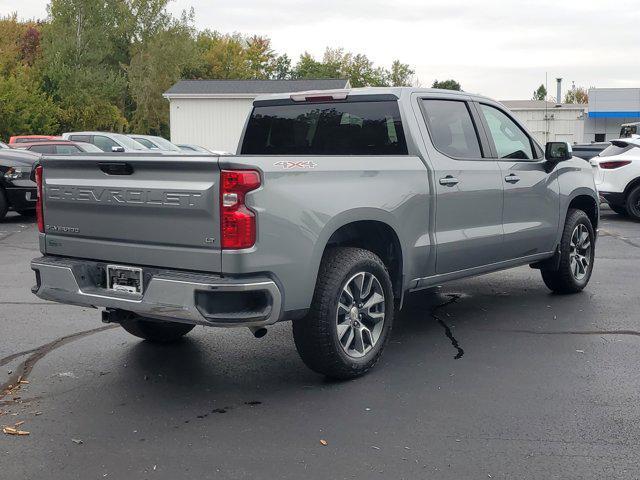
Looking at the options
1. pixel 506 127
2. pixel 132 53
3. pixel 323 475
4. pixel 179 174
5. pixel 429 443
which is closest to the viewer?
pixel 323 475

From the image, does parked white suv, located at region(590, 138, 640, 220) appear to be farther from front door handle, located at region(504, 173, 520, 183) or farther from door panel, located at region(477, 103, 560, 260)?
front door handle, located at region(504, 173, 520, 183)

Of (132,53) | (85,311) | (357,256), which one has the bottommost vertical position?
(85,311)

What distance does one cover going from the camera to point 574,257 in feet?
27.0

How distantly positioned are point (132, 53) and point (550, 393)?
62.0 m

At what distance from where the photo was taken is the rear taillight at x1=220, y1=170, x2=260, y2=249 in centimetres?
452

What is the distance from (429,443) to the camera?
427cm

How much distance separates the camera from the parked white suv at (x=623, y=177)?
1609cm

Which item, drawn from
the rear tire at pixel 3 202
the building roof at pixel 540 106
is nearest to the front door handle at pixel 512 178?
the rear tire at pixel 3 202

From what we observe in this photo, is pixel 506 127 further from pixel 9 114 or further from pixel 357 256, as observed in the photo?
pixel 9 114

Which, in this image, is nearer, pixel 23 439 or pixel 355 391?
pixel 23 439

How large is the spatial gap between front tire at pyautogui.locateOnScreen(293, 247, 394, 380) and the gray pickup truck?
0.4 inches

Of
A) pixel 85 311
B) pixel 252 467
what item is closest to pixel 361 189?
pixel 252 467

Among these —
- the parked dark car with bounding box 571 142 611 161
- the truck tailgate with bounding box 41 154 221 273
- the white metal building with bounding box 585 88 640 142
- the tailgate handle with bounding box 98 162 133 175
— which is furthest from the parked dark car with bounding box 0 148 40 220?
the white metal building with bounding box 585 88 640 142

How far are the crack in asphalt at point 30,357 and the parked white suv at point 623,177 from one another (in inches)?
477
